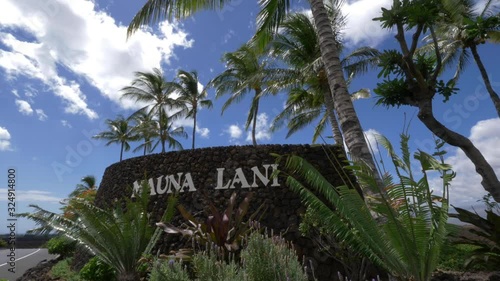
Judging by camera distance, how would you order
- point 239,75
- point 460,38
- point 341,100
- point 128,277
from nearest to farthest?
point 341,100 → point 128,277 → point 460,38 → point 239,75

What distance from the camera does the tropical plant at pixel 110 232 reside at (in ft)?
23.2

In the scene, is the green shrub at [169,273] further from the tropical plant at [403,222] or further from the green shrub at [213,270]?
the tropical plant at [403,222]

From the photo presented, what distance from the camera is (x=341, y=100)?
554cm

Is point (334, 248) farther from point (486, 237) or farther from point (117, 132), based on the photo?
point (117, 132)

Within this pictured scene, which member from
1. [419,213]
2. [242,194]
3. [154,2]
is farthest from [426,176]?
[154,2]

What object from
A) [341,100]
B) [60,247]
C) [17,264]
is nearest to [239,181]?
[341,100]

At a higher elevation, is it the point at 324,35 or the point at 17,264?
the point at 324,35

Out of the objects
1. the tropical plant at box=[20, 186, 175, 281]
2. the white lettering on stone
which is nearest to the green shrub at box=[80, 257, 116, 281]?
the tropical plant at box=[20, 186, 175, 281]

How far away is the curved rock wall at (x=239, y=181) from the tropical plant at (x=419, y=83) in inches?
100.0

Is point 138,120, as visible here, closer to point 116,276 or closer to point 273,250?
point 116,276

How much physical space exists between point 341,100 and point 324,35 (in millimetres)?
1330

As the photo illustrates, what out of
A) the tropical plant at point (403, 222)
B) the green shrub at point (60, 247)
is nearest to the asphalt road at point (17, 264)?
the green shrub at point (60, 247)

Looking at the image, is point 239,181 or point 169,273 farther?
point 239,181

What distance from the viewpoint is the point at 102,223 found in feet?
23.3
